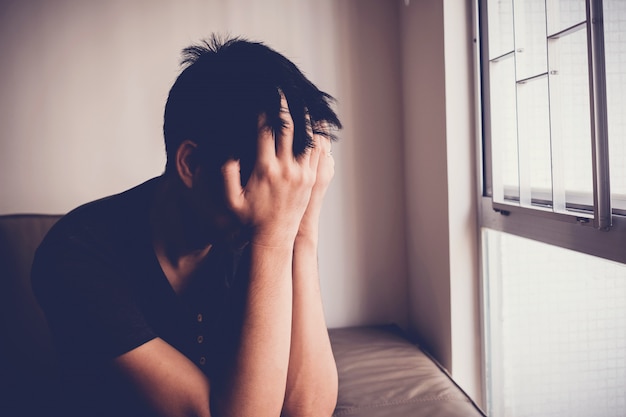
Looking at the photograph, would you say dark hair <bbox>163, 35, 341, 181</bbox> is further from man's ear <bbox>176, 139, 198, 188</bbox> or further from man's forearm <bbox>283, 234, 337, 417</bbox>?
man's forearm <bbox>283, 234, 337, 417</bbox>

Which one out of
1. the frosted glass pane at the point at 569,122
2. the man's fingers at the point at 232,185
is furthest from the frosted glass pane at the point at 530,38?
the man's fingers at the point at 232,185

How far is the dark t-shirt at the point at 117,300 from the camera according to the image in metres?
0.86

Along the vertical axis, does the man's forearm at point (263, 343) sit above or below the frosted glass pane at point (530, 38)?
below

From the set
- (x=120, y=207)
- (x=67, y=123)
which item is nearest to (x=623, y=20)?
(x=120, y=207)

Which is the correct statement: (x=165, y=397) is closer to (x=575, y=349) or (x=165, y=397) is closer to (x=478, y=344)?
(x=575, y=349)

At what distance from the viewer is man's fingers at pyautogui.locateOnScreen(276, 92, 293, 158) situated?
91 centimetres

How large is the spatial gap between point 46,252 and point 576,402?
1.24 m

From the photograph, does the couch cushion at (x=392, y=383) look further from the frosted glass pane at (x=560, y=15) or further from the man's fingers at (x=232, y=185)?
the frosted glass pane at (x=560, y=15)

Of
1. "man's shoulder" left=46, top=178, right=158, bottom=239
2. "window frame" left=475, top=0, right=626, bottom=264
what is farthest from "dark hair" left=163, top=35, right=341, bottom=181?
"window frame" left=475, top=0, right=626, bottom=264

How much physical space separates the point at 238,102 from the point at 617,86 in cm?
76

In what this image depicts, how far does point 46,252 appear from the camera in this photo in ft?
3.04

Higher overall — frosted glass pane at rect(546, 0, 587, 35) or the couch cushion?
frosted glass pane at rect(546, 0, 587, 35)

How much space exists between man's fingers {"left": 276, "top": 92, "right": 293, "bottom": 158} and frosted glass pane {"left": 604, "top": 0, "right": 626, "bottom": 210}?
25.7 inches

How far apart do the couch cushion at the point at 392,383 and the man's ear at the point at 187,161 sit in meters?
0.73
